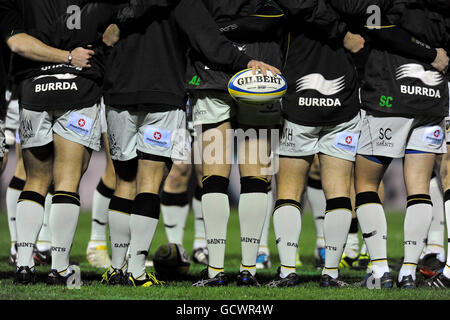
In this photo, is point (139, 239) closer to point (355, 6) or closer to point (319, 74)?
point (319, 74)

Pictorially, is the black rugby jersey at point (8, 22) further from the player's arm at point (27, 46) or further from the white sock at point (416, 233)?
the white sock at point (416, 233)

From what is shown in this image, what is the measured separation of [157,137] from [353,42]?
1.78m

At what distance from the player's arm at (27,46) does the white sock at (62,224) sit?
104 centimetres

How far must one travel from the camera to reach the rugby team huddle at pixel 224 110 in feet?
19.0

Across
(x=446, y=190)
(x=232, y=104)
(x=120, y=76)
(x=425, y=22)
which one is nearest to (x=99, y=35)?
(x=120, y=76)

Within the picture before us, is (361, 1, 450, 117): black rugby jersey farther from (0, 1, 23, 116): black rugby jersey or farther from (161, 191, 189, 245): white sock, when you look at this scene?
(161, 191, 189, 245): white sock

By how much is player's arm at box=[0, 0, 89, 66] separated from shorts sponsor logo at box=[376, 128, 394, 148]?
7.86 ft

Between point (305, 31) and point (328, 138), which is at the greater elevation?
point (305, 31)

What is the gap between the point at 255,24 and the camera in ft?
18.9

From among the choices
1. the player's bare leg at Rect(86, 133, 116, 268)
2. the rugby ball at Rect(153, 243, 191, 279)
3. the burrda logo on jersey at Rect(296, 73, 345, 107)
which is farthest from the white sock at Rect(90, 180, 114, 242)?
the burrda logo on jersey at Rect(296, 73, 345, 107)

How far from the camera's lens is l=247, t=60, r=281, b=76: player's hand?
5512 mm

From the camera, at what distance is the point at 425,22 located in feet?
20.1
